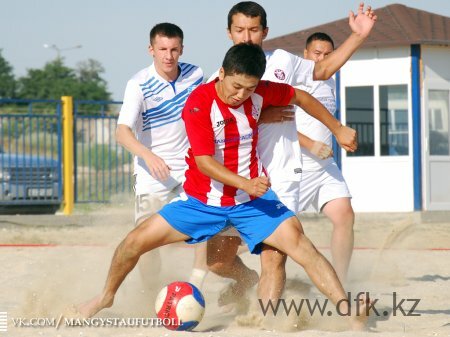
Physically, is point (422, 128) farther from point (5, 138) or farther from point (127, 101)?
point (127, 101)

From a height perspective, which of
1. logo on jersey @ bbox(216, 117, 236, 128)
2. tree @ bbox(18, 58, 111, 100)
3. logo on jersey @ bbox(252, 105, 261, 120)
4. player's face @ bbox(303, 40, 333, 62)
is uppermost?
tree @ bbox(18, 58, 111, 100)

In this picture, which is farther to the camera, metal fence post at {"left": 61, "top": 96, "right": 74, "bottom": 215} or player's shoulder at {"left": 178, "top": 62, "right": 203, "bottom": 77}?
A: metal fence post at {"left": 61, "top": 96, "right": 74, "bottom": 215}

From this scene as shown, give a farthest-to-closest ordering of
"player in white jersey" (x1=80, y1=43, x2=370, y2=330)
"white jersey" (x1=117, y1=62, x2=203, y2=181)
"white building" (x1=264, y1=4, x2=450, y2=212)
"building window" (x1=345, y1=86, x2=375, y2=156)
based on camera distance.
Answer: "building window" (x1=345, y1=86, x2=375, y2=156)
"white building" (x1=264, y1=4, x2=450, y2=212)
"white jersey" (x1=117, y1=62, x2=203, y2=181)
"player in white jersey" (x1=80, y1=43, x2=370, y2=330)

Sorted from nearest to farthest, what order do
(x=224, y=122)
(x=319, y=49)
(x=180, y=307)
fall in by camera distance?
(x=224, y=122) < (x=180, y=307) < (x=319, y=49)

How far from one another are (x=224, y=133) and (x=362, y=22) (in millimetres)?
1284

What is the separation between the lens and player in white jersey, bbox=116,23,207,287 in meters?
7.61

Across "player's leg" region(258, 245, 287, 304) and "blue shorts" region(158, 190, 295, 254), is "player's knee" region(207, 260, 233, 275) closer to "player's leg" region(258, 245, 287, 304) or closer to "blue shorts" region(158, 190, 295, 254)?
"player's leg" region(258, 245, 287, 304)

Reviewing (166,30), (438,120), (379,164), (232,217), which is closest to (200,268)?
(232,217)

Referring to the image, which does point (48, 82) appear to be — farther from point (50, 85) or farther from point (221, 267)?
point (221, 267)

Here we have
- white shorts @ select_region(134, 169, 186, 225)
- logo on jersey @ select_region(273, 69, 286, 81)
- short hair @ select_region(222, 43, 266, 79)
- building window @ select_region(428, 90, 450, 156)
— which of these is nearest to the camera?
short hair @ select_region(222, 43, 266, 79)

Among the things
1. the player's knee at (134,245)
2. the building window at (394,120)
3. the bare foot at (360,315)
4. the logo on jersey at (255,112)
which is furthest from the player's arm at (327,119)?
the building window at (394,120)

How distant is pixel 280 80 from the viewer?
6730 mm

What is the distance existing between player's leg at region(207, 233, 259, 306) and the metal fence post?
10542 mm

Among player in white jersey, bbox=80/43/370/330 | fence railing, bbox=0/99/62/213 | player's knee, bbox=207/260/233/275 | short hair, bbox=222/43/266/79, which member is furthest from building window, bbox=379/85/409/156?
short hair, bbox=222/43/266/79
